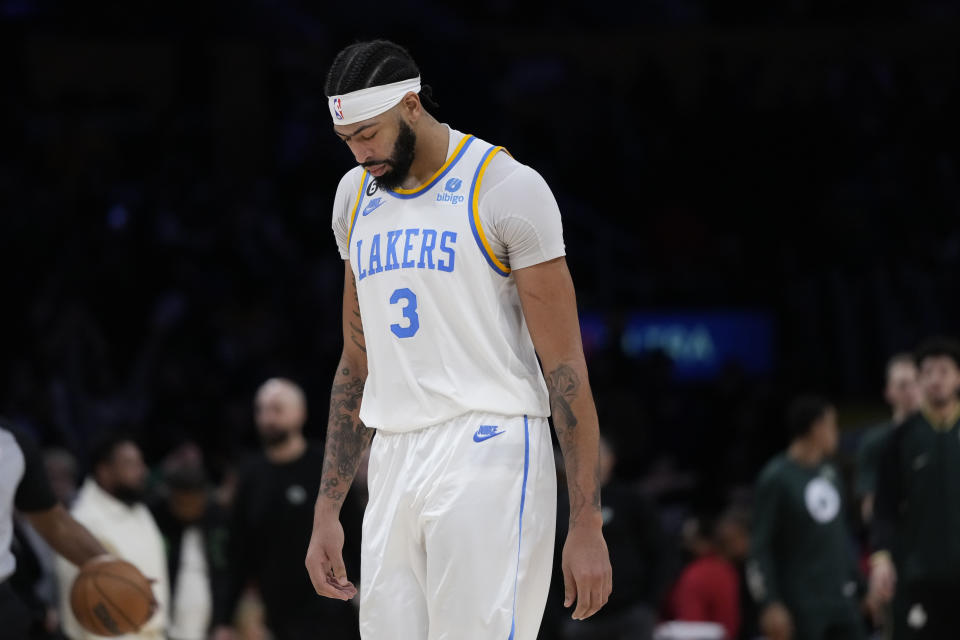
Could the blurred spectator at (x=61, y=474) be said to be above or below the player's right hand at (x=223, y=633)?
above

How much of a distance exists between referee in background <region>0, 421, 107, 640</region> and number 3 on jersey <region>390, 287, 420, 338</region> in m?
1.88

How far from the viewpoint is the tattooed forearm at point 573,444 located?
334cm

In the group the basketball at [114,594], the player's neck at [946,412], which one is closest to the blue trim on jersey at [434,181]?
the basketball at [114,594]

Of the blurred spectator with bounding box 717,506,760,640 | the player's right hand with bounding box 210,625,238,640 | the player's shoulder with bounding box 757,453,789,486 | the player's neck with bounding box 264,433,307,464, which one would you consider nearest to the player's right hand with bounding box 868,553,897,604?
the player's shoulder with bounding box 757,453,789,486

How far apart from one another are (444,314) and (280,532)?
465cm

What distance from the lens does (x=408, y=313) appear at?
3471 millimetres

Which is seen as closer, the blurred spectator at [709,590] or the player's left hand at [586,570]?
the player's left hand at [586,570]

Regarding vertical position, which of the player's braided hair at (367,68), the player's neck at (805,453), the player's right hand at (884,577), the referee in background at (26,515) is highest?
the player's braided hair at (367,68)

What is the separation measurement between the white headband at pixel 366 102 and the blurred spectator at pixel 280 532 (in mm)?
4603

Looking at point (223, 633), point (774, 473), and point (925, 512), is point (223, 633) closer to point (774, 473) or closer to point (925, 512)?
point (774, 473)

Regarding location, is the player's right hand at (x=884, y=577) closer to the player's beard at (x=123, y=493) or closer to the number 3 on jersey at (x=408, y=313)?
the player's beard at (x=123, y=493)

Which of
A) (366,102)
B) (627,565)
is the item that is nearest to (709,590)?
(627,565)

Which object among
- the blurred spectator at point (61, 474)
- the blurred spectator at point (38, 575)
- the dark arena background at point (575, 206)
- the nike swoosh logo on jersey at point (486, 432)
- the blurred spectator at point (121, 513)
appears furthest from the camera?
the dark arena background at point (575, 206)

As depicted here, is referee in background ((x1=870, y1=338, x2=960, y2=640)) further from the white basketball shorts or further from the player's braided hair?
the player's braided hair
